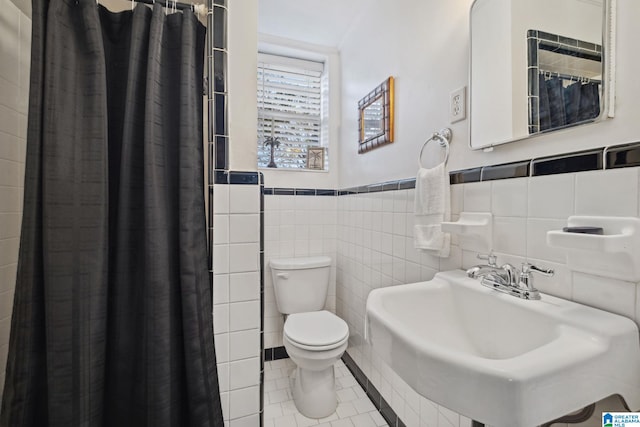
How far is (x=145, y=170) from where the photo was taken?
82 cm

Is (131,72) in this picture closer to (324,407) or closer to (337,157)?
(337,157)

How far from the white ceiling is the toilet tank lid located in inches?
66.8

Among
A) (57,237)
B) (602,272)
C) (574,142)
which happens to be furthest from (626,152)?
(57,237)

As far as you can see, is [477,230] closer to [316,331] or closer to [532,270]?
[532,270]

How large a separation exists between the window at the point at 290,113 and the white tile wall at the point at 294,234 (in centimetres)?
32

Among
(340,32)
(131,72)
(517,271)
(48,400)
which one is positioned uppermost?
(340,32)

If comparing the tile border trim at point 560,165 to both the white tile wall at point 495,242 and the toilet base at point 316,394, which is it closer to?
the white tile wall at point 495,242

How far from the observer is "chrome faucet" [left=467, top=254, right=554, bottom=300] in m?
0.72

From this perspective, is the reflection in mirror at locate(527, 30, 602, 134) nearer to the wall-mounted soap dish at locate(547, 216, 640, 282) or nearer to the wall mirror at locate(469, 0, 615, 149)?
the wall mirror at locate(469, 0, 615, 149)

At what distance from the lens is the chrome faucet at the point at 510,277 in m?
0.72

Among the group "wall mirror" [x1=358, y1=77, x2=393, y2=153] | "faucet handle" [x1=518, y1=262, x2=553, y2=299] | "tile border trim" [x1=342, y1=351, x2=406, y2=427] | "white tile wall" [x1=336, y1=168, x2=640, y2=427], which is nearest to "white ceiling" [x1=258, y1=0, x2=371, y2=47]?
"wall mirror" [x1=358, y1=77, x2=393, y2=153]

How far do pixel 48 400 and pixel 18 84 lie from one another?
106cm

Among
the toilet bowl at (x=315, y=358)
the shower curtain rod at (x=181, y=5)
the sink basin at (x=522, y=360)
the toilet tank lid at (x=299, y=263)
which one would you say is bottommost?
the toilet bowl at (x=315, y=358)

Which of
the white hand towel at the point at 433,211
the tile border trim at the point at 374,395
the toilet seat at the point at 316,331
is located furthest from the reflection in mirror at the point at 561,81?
the tile border trim at the point at 374,395
